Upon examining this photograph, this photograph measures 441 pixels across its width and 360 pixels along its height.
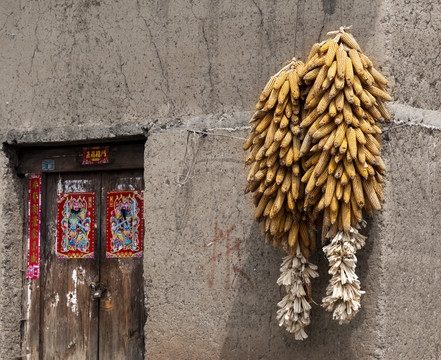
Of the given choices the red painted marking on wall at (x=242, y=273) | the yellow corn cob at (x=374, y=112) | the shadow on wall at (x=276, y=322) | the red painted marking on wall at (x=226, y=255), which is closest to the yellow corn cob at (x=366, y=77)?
the yellow corn cob at (x=374, y=112)

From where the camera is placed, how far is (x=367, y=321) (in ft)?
12.3

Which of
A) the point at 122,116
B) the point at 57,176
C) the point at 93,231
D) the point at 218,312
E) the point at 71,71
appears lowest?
the point at 218,312

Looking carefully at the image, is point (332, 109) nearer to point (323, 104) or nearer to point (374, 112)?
point (323, 104)

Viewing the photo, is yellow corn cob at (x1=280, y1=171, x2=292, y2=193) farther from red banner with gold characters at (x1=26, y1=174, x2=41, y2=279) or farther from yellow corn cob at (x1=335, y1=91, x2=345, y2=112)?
red banner with gold characters at (x1=26, y1=174, x2=41, y2=279)

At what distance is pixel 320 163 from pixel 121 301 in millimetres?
1760

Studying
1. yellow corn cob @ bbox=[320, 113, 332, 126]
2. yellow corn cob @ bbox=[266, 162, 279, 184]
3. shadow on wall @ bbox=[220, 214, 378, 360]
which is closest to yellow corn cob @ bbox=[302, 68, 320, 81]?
yellow corn cob @ bbox=[320, 113, 332, 126]

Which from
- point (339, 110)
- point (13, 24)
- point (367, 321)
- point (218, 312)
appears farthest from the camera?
point (13, 24)

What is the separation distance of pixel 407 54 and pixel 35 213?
98.9 inches

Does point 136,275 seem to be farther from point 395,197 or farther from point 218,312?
point 395,197

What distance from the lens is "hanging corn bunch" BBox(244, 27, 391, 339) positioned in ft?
11.5

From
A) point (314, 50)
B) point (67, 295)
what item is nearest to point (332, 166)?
point (314, 50)

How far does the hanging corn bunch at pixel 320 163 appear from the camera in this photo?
3516mm

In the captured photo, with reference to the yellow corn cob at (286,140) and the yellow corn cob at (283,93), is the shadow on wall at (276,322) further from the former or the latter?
the yellow corn cob at (283,93)

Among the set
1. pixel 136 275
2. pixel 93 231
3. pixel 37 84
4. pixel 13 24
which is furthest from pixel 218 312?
pixel 13 24
